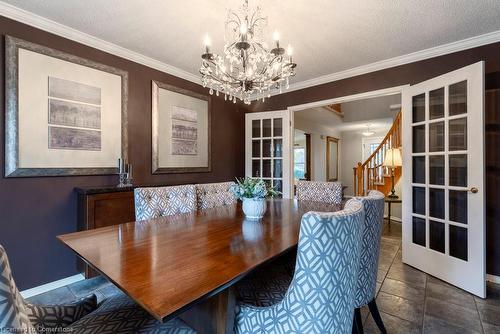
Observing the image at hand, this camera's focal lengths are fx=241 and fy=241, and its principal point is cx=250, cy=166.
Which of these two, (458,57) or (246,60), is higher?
(458,57)

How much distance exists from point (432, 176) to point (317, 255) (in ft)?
8.03

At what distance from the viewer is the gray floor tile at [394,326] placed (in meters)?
1.70

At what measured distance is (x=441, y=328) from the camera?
1.73m

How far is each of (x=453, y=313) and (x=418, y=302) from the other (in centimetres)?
23

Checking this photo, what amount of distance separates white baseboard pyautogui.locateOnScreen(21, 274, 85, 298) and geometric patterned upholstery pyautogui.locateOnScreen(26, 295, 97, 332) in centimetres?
172

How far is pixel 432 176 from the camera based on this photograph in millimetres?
2605

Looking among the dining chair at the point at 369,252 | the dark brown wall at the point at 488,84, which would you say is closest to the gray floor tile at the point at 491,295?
the dark brown wall at the point at 488,84

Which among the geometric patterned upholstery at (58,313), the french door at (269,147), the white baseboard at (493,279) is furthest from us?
the french door at (269,147)

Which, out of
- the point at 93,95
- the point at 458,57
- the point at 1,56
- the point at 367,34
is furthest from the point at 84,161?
the point at 458,57

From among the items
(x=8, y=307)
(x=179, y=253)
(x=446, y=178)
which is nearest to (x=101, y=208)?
(x=179, y=253)

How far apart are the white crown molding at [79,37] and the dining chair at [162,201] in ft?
5.88

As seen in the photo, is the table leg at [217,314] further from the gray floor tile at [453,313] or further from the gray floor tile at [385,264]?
the gray floor tile at [385,264]

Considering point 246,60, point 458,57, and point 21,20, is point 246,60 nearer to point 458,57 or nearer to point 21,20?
point 21,20

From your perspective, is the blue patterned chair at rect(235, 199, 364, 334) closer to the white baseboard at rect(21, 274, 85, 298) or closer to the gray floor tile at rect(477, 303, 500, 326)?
the gray floor tile at rect(477, 303, 500, 326)
